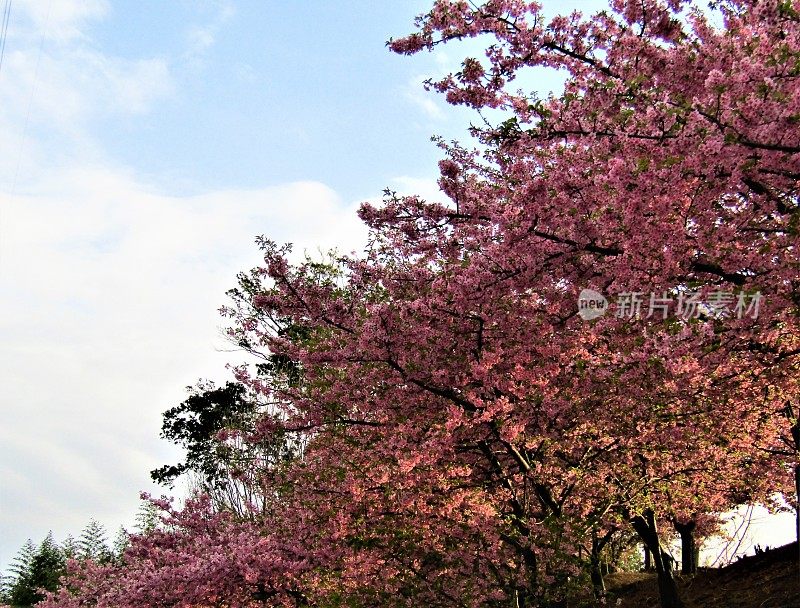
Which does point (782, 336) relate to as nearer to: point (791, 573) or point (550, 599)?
point (550, 599)

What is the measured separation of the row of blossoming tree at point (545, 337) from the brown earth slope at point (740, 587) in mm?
→ 1356

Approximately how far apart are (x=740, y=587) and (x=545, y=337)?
9.48 meters

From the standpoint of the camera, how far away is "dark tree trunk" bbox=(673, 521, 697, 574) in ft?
59.4

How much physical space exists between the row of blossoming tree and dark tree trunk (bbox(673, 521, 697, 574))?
4.42 meters

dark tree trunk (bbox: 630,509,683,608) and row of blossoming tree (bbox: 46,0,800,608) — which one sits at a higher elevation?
row of blossoming tree (bbox: 46,0,800,608)

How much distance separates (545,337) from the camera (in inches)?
343

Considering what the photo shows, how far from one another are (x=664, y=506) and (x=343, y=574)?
515 centimetres
